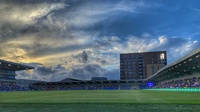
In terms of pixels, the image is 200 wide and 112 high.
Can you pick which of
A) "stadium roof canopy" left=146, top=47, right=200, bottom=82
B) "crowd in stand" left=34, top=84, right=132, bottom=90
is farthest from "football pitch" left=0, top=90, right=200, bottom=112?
"crowd in stand" left=34, top=84, right=132, bottom=90

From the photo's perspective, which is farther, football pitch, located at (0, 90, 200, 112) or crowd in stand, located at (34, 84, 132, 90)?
crowd in stand, located at (34, 84, 132, 90)

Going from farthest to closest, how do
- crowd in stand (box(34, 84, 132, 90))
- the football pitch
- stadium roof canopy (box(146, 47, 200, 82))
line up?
crowd in stand (box(34, 84, 132, 90)), stadium roof canopy (box(146, 47, 200, 82)), the football pitch

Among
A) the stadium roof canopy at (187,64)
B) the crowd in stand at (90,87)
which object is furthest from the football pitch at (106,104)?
the crowd in stand at (90,87)

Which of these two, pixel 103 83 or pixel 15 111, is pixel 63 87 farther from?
pixel 15 111

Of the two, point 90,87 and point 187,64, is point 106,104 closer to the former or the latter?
point 187,64

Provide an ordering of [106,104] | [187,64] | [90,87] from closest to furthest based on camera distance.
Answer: [106,104] → [187,64] → [90,87]

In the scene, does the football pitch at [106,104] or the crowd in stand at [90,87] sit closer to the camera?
the football pitch at [106,104]

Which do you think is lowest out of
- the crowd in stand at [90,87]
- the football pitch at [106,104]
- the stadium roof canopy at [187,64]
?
the crowd in stand at [90,87]

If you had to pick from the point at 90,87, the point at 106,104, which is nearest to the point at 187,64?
the point at 106,104

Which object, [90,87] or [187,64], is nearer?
[187,64]

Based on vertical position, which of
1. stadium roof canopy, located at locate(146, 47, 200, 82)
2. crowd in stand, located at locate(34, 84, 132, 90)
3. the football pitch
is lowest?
crowd in stand, located at locate(34, 84, 132, 90)

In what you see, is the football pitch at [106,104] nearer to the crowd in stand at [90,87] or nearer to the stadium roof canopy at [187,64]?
the stadium roof canopy at [187,64]

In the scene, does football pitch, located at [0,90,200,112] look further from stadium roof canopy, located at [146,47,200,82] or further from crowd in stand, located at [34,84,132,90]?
crowd in stand, located at [34,84,132,90]

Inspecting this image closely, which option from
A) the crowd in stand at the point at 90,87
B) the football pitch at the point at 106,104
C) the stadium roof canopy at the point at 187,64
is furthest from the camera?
the crowd in stand at the point at 90,87
